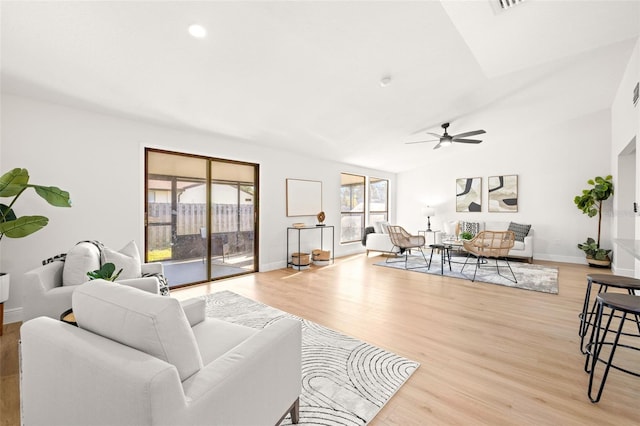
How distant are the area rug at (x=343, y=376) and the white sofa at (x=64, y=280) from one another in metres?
1.18

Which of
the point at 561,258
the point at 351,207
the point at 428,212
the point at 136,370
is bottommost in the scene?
the point at 561,258

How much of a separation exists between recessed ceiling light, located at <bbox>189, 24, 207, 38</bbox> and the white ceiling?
45mm

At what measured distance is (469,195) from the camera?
24.9 ft

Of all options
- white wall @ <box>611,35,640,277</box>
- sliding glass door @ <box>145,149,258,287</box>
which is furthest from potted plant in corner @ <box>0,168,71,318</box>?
white wall @ <box>611,35,640,277</box>

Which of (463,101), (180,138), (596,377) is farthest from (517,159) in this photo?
(180,138)

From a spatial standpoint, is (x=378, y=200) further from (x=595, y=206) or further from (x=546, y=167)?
(x=595, y=206)

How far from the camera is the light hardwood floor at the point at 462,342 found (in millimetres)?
1685

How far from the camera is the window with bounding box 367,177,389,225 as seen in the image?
820 cm

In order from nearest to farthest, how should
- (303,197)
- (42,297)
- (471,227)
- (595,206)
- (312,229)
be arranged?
(42,297) → (595,206) → (303,197) → (312,229) → (471,227)

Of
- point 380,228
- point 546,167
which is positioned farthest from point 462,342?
point 546,167

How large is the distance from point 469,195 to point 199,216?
22.4 feet

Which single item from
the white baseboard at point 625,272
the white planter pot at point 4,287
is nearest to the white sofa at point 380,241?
the white baseboard at point 625,272

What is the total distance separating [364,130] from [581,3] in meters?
3.03

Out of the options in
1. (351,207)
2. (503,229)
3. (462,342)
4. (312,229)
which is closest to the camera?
(462,342)
